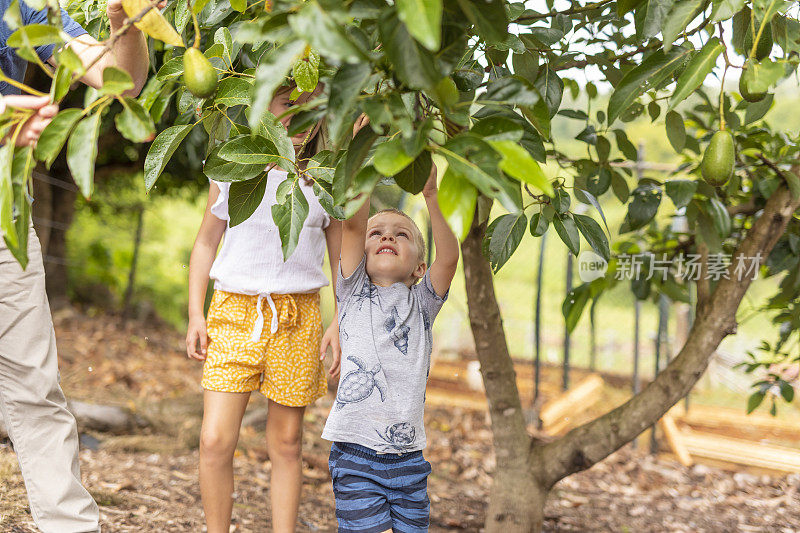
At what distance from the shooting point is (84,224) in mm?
5898

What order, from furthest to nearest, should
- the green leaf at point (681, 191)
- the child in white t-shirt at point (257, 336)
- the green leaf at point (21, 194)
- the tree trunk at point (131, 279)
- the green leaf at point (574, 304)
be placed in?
1. the tree trunk at point (131, 279)
2. the green leaf at point (574, 304)
3. the green leaf at point (681, 191)
4. the child in white t-shirt at point (257, 336)
5. the green leaf at point (21, 194)

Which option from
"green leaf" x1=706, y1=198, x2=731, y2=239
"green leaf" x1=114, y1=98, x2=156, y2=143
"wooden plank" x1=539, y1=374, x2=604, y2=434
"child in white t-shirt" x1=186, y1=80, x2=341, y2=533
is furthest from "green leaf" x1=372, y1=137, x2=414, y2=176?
"wooden plank" x1=539, y1=374, x2=604, y2=434

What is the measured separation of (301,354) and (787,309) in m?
1.65

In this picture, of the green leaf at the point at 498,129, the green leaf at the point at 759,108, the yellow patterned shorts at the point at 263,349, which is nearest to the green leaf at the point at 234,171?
the green leaf at the point at 498,129

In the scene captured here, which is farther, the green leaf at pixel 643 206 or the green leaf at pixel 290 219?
the green leaf at pixel 643 206

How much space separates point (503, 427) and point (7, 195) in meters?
1.67

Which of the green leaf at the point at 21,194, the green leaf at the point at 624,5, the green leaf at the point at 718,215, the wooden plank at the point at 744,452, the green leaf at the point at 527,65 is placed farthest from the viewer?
the wooden plank at the point at 744,452

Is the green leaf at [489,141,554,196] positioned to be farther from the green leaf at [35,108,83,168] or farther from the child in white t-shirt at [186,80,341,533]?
the child in white t-shirt at [186,80,341,533]

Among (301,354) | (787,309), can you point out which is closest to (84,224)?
(301,354)

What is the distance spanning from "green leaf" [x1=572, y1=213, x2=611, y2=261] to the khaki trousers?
1021 millimetres

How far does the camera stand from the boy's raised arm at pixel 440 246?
1435 millimetres

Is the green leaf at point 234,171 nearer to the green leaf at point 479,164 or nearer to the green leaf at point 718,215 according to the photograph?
the green leaf at point 479,164

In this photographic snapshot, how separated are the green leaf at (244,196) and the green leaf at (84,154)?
0.95 feet

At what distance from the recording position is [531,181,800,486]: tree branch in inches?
75.9
